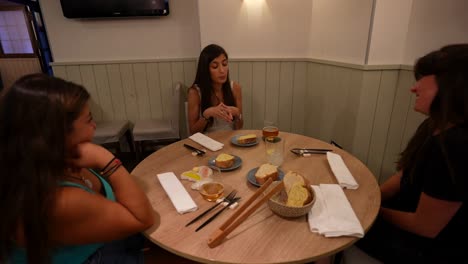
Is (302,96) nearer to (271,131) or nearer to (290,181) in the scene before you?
(271,131)

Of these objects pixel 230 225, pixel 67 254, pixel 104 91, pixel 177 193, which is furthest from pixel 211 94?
pixel 104 91

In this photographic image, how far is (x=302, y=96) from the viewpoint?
3094mm

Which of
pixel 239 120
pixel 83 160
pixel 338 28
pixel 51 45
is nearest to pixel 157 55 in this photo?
pixel 51 45

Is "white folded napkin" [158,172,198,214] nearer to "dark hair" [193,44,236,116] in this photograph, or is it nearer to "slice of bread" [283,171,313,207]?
"slice of bread" [283,171,313,207]

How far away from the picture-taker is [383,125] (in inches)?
87.2

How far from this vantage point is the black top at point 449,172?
2.76 feet

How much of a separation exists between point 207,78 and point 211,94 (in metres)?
0.14

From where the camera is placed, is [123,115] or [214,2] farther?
[123,115]

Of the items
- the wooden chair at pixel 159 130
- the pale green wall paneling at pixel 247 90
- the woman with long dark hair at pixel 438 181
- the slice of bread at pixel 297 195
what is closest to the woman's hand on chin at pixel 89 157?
the slice of bread at pixel 297 195

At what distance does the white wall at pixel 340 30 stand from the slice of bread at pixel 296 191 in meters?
1.52

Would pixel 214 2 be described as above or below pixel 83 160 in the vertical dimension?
above

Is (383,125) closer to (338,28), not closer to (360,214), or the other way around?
(338,28)

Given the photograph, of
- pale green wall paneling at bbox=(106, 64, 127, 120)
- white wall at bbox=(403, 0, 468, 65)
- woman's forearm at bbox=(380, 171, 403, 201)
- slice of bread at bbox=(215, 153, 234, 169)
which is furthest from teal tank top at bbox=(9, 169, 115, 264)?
pale green wall paneling at bbox=(106, 64, 127, 120)

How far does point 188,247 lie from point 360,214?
65cm
